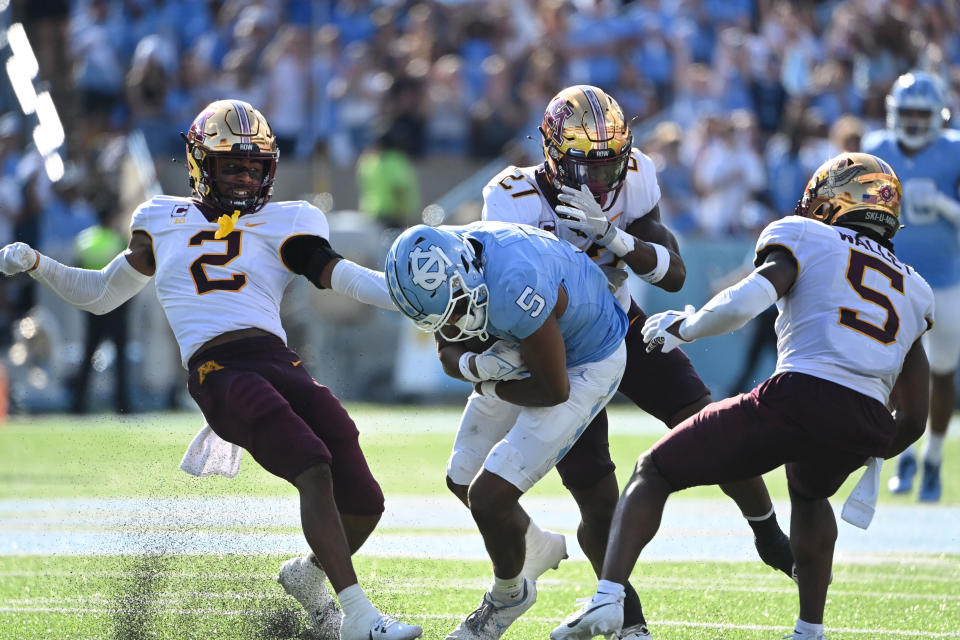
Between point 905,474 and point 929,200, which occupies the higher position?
point 929,200

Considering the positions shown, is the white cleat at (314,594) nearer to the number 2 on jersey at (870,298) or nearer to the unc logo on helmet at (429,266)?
the unc logo on helmet at (429,266)

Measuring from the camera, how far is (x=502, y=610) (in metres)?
4.78

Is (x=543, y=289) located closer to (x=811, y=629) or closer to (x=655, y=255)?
(x=655, y=255)

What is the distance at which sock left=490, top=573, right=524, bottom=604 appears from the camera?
4.74 m

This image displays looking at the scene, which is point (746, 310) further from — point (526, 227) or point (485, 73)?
point (485, 73)

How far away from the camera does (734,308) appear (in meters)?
4.29

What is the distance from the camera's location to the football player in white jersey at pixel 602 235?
4895mm

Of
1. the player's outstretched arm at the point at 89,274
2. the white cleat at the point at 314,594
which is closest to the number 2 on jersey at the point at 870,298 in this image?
the white cleat at the point at 314,594

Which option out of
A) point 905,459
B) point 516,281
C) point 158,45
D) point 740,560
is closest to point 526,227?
point 516,281

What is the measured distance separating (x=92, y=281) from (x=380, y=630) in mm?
1849

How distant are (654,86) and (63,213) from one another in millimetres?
6124

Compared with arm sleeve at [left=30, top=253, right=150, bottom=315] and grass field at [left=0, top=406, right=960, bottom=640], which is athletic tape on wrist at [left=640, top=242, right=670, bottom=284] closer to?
grass field at [left=0, top=406, right=960, bottom=640]

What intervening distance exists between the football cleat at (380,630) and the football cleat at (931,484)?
4538 millimetres

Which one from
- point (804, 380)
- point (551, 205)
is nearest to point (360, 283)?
point (551, 205)
